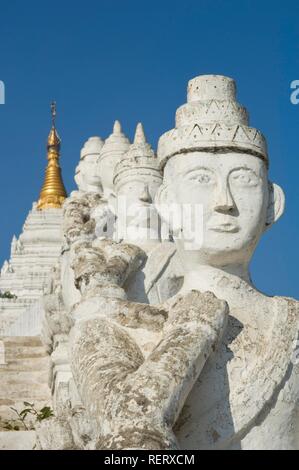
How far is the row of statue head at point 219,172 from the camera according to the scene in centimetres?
609

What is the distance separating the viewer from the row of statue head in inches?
240

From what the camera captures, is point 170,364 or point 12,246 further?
point 12,246

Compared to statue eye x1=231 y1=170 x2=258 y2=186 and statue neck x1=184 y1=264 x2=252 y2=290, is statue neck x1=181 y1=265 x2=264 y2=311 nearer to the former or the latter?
statue neck x1=184 y1=264 x2=252 y2=290

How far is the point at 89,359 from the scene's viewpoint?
5535 mm

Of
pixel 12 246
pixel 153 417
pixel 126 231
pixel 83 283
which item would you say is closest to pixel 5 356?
pixel 126 231

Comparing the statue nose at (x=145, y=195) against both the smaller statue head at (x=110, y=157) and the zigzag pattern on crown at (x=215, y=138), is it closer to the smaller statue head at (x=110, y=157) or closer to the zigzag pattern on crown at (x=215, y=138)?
the smaller statue head at (x=110, y=157)

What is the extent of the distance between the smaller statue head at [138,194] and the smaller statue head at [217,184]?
129 inches

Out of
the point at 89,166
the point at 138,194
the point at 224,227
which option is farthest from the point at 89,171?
the point at 224,227

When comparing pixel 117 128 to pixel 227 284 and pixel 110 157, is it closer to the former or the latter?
pixel 110 157

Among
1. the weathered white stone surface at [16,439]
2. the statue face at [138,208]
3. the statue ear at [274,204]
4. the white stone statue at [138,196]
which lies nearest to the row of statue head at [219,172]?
the statue ear at [274,204]

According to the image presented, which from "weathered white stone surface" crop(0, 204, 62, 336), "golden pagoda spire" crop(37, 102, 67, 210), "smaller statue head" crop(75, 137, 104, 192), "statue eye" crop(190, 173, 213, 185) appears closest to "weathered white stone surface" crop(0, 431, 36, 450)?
"statue eye" crop(190, 173, 213, 185)
